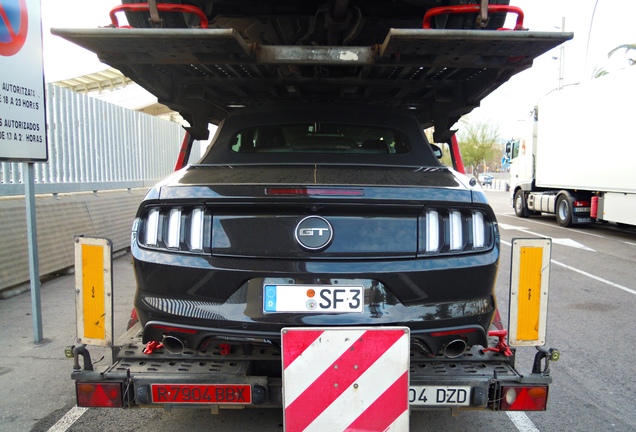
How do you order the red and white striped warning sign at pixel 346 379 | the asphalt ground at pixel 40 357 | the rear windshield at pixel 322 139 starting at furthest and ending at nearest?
the rear windshield at pixel 322 139
the asphalt ground at pixel 40 357
the red and white striped warning sign at pixel 346 379

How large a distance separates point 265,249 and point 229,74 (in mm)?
2270

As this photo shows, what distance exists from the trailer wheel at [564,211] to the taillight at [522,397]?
528 inches

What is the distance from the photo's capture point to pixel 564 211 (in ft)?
48.6

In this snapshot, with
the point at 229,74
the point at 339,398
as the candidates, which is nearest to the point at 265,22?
the point at 229,74

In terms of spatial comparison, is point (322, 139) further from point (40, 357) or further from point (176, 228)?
point (40, 357)

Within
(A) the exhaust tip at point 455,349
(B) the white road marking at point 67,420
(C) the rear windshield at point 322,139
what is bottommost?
(B) the white road marking at point 67,420

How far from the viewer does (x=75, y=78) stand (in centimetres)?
4288

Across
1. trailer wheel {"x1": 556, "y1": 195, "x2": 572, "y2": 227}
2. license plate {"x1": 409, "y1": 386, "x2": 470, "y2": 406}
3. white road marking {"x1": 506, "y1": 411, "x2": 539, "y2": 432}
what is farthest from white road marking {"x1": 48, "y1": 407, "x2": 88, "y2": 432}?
trailer wheel {"x1": 556, "y1": 195, "x2": 572, "y2": 227}

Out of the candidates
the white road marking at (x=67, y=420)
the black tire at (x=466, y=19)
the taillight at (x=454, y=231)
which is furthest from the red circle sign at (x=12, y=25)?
the taillight at (x=454, y=231)

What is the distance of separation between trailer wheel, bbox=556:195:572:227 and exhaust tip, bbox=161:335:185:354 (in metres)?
14.2

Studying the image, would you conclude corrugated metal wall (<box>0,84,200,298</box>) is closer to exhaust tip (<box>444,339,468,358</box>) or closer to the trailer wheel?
exhaust tip (<box>444,339,468,358</box>)

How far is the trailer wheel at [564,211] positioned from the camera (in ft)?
47.0

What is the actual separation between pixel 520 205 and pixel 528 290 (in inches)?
669

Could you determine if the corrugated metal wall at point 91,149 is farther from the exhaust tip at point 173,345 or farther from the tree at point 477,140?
the tree at point 477,140
